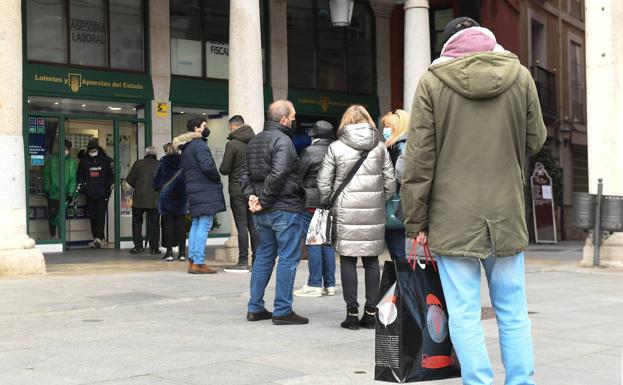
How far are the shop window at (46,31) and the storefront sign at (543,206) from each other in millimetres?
13246

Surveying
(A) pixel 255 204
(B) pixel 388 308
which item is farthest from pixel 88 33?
(B) pixel 388 308

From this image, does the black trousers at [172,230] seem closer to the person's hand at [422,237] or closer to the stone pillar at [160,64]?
the stone pillar at [160,64]

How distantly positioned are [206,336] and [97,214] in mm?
10014

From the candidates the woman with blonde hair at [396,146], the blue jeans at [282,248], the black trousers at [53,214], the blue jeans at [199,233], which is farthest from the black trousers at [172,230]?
the woman with blonde hair at [396,146]

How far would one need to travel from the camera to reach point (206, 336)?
23.4ft

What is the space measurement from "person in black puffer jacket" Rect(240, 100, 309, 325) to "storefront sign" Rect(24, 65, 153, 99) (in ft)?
30.1

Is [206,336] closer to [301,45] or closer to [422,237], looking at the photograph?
[422,237]

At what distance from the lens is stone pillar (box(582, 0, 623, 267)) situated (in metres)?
Answer: 14.0

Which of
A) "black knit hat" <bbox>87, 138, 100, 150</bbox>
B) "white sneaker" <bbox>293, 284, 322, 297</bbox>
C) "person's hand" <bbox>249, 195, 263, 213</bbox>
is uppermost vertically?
"black knit hat" <bbox>87, 138, 100, 150</bbox>

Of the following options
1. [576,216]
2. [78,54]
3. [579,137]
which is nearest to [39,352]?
[576,216]

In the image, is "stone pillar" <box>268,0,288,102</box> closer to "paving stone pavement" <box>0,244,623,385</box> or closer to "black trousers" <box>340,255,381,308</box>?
"paving stone pavement" <box>0,244,623,385</box>

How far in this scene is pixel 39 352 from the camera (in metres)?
6.39

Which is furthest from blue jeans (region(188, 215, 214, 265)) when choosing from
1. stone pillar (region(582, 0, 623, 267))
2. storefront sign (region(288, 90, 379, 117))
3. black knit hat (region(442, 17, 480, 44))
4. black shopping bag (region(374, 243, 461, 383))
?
storefront sign (region(288, 90, 379, 117))

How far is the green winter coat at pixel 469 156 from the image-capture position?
4305 mm
